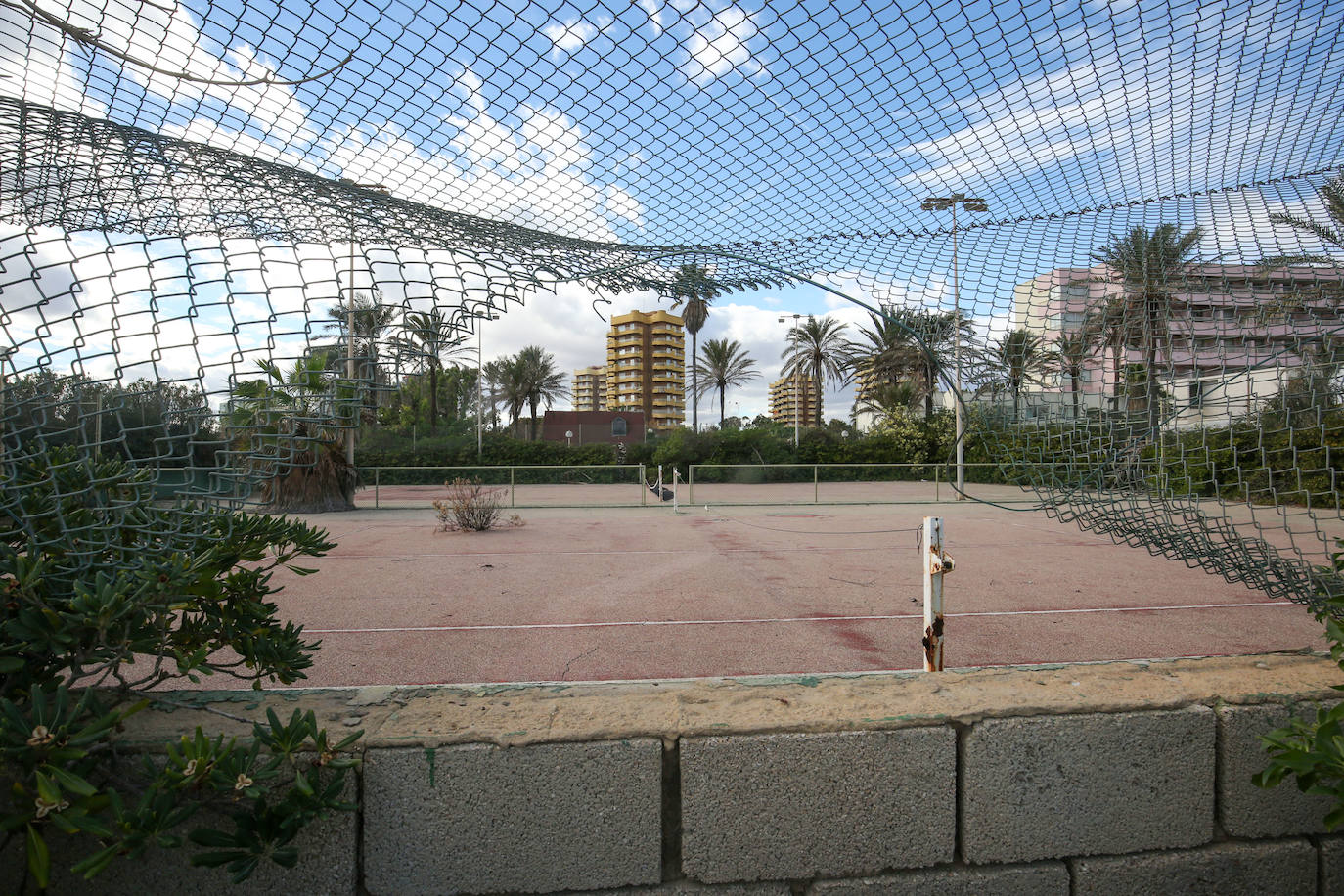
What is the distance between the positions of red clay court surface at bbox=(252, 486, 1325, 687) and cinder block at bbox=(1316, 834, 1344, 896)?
294cm

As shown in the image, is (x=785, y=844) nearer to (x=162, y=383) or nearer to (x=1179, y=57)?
(x=162, y=383)

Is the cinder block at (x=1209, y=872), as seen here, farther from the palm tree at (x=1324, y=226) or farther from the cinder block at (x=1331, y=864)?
the palm tree at (x=1324, y=226)

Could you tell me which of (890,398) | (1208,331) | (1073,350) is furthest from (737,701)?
(890,398)

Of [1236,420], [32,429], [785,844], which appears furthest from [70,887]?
[1236,420]

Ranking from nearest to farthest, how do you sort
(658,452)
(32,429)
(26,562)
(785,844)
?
1. (26,562)
2. (32,429)
3. (785,844)
4. (658,452)

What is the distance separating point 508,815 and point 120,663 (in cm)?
84

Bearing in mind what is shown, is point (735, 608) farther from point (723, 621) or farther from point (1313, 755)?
point (1313, 755)

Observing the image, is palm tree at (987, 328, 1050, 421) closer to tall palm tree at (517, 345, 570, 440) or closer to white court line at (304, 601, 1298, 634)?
white court line at (304, 601, 1298, 634)

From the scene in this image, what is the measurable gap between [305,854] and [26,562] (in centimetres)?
→ 80

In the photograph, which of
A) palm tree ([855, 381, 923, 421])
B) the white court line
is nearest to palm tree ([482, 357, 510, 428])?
palm tree ([855, 381, 923, 421])

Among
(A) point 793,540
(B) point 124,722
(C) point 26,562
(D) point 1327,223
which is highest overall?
(D) point 1327,223

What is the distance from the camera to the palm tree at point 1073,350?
3268 millimetres

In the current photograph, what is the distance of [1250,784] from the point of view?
1.90 m

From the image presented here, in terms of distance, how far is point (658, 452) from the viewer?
1490 inches
